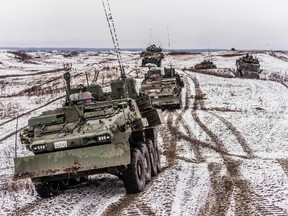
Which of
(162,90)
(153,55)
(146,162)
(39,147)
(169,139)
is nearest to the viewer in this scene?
(39,147)

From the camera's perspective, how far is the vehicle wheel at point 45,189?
11661 millimetres

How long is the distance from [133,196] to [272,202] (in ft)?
9.42

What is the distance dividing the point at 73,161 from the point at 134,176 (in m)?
1.33

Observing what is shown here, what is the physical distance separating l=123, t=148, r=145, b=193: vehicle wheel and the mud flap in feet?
1.33

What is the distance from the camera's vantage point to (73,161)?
36.3 ft

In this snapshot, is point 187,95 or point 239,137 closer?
point 239,137

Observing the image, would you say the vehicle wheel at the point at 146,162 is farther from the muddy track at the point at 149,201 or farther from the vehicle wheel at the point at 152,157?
the vehicle wheel at the point at 152,157

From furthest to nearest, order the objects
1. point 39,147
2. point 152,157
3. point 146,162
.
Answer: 1. point 152,157
2. point 146,162
3. point 39,147

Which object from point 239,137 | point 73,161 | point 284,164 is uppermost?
point 73,161

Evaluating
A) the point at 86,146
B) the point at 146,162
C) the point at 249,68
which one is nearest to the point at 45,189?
the point at 86,146

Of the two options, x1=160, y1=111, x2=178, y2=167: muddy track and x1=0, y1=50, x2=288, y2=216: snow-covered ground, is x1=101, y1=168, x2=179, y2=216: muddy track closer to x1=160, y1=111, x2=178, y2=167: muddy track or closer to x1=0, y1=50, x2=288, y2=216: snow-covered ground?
x1=0, y1=50, x2=288, y2=216: snow-covered ground

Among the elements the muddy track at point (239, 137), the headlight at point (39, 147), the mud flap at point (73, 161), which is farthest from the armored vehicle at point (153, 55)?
the mud flap at point (73, 161)

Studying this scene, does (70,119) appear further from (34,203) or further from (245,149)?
(245,149)

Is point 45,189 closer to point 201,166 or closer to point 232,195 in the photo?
point 232,195
